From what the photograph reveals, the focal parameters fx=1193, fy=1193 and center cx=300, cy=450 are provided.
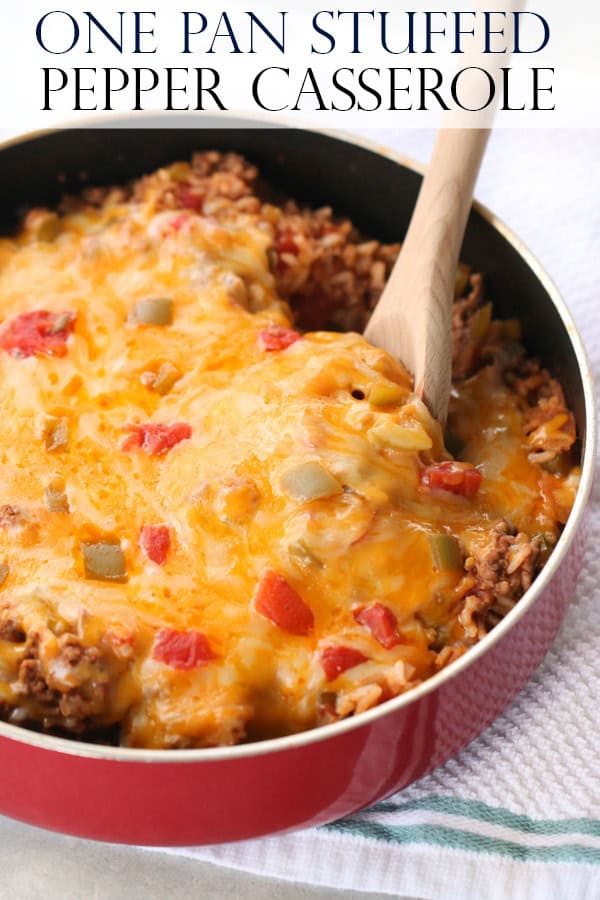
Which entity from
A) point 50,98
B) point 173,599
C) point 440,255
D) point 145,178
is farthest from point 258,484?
point 50,98

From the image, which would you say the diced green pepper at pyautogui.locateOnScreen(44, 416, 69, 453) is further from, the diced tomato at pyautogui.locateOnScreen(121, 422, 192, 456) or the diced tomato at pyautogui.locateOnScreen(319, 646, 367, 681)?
the diced tomato at pyautogui.locateOnScreen(319, 646, 367, 681)

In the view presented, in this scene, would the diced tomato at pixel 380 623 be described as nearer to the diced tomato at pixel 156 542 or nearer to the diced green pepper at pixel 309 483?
the diced green pepper at pixel 309 483

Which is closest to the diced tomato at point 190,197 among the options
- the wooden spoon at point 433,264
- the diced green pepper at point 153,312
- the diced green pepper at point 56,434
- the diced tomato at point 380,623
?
the diced green pepper at point 153,312

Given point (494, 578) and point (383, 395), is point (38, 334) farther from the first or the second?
point (494, 578)

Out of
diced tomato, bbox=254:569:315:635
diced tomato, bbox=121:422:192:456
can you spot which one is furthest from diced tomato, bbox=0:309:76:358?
diced tomato, bbox=254:569:315:635

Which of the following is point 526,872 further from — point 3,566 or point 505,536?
point 3,566

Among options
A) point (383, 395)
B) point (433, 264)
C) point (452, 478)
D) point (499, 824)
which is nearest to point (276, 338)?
point (383, 395)
